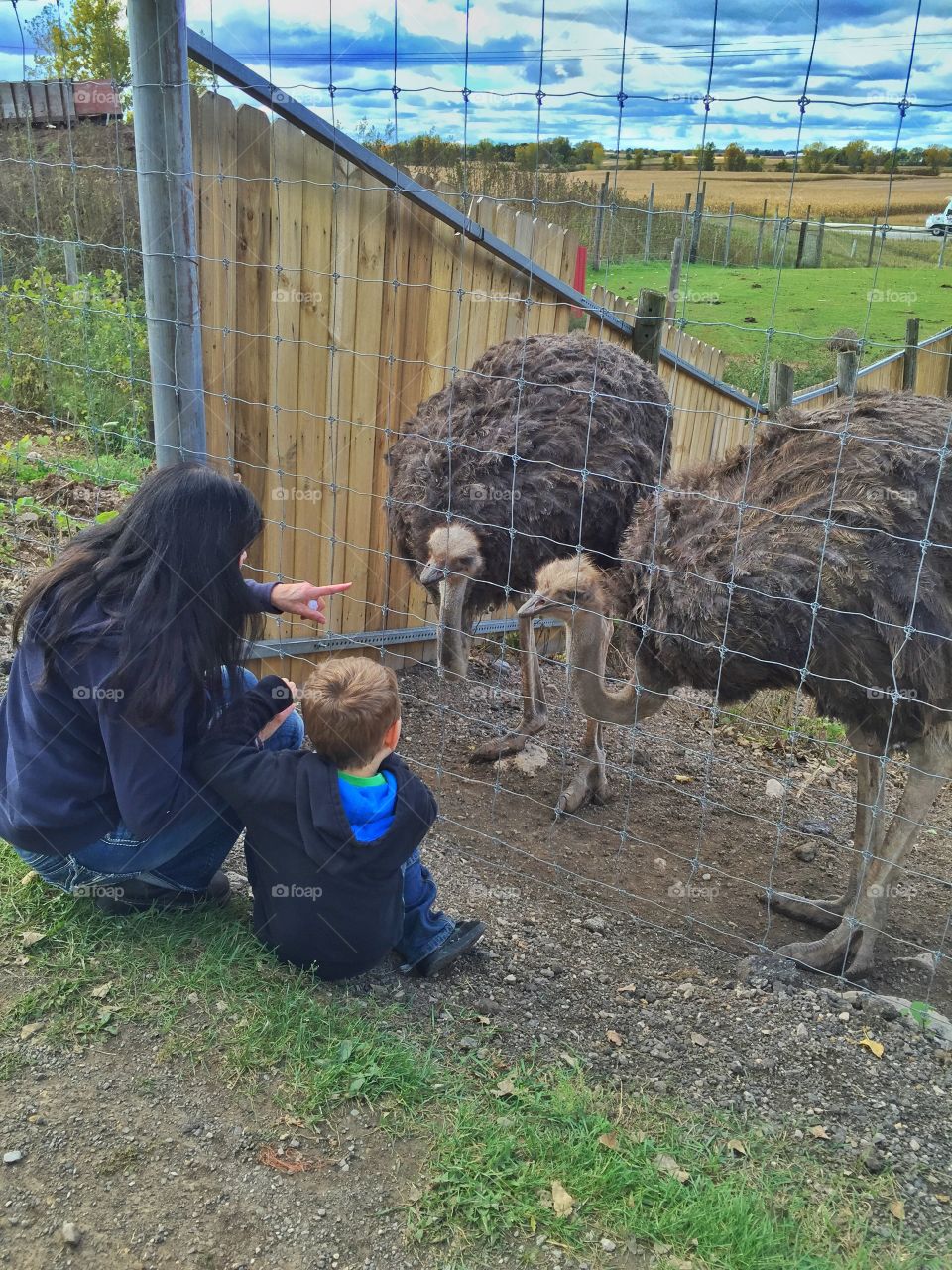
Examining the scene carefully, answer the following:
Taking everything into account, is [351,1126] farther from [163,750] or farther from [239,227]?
[239,227]

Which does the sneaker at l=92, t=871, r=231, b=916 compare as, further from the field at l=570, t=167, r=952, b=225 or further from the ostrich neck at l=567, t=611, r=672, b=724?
the field at l=570, t=167, r=952, b=225

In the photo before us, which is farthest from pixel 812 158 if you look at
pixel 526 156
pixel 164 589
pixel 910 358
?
pixel 910 358

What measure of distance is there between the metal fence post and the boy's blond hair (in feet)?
5.23

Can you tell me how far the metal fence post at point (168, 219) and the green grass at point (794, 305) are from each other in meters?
1.48

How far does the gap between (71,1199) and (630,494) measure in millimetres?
3591

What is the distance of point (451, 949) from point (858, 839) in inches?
66.9

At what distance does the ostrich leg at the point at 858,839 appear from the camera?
13.0 ft

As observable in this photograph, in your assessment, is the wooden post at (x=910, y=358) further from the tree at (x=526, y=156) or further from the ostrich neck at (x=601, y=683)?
the ostrich neck at (x=601, y=683)

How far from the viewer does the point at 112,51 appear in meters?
12.9

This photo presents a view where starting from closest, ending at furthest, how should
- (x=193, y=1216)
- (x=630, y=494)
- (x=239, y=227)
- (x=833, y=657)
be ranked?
(x=193, y=1216), (x=833, y=657), (x=239, y=227), (x=630, y=494)

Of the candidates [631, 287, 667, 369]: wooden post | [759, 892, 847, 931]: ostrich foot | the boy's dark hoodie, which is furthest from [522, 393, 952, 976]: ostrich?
[631, 287, 667, 369]: wooden post

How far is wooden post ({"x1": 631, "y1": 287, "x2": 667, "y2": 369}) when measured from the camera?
669 centimetres

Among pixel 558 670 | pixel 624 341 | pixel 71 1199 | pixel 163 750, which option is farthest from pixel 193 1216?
pixel 624 341

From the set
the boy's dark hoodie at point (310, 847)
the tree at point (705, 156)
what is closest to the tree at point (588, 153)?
the tree at point (705, 156)
